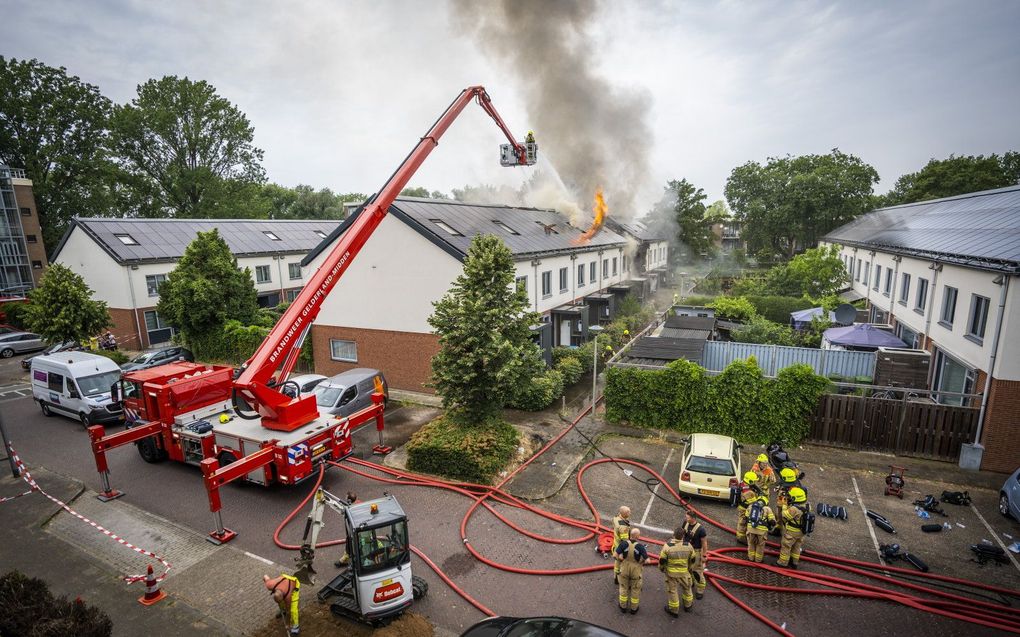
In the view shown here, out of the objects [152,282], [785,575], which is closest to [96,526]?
[785,575]

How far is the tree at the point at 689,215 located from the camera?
158 feet

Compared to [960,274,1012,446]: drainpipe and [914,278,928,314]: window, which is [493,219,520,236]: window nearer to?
[914,278,928,314]: window

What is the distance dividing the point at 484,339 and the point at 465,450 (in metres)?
2.97

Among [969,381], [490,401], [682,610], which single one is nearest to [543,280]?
[490,401]

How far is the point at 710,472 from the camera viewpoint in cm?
1161

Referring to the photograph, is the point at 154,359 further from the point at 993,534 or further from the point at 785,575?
the point at 993,534

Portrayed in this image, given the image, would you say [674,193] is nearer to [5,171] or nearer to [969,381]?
[969,381]

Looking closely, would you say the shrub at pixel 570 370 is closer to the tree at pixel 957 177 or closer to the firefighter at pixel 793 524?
the firefighter at pixel 793 524

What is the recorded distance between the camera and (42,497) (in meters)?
12.9

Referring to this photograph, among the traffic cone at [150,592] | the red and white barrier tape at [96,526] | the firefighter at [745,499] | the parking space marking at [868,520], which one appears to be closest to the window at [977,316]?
the parking space marking at [868,520]

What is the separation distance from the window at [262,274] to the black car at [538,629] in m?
35.5

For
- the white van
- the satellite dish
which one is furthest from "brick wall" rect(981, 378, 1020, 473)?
the white van

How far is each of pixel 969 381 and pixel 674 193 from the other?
3683 cm

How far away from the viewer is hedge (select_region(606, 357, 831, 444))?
14.5 metres
